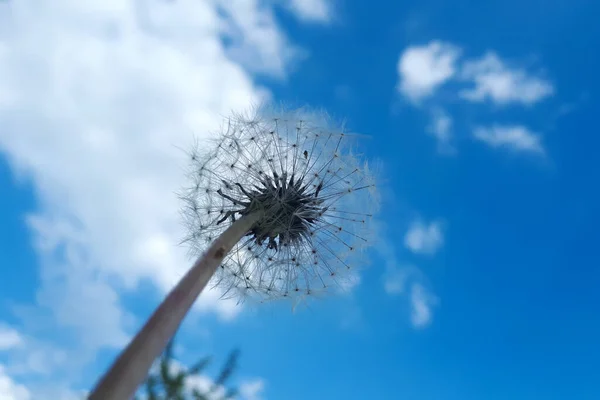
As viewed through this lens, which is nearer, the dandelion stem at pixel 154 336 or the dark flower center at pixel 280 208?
the dandelion stem at pixel 154 336

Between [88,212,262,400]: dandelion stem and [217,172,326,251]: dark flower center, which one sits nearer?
[88,212,262,400]: dandelion stem

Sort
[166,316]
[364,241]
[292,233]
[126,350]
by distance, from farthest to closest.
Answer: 1. [364,241]
2. [292,233]
3. [166,316]
4. [126,350]

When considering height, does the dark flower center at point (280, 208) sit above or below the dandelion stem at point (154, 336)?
above

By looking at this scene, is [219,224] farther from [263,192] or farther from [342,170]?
[342,170]

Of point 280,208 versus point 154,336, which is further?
point 280,208

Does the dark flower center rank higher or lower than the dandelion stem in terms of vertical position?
higher

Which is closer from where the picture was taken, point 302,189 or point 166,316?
point 166,316

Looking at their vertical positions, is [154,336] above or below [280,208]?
below

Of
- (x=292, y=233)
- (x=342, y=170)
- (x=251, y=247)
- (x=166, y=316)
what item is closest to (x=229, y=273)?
(x=251, y=247)
